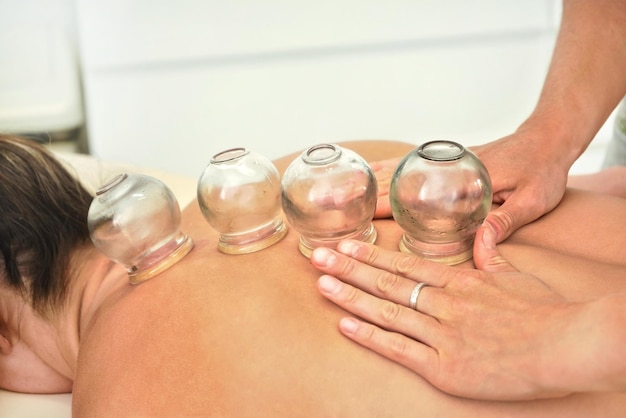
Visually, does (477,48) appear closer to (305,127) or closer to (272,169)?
(305,127)

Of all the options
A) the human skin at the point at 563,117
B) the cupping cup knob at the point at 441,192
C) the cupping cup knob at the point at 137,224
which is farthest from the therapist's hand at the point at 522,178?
the cupping cup knob at the point at 137,224

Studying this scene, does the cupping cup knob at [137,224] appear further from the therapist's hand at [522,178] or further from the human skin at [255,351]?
the therapist's hand at [522,178]

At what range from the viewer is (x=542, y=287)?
0.78 meters

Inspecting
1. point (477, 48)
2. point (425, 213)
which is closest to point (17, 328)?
point (425, 213)

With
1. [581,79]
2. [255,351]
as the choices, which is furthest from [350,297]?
[581,79]

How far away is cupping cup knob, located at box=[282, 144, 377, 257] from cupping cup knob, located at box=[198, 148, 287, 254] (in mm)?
72

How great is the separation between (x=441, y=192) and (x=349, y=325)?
20 cm

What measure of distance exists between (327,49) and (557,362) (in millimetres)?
1558

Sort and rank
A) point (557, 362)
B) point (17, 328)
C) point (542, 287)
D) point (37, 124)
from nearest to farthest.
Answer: point (557, 362), point (542, 287), point (17, 328), point (37, 124)

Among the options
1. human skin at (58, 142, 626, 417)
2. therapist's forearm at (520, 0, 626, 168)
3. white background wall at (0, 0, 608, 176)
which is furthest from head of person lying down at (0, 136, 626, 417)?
white background wall at (0, 0, 608, 176)

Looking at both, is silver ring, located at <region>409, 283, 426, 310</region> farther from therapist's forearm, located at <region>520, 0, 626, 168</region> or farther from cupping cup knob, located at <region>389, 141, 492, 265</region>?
therapist's forearm, located at <region>520, 0, 626, 168</region>

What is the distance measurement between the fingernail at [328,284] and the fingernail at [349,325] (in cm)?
4

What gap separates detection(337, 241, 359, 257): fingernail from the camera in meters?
0.87

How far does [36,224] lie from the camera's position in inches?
42.6
